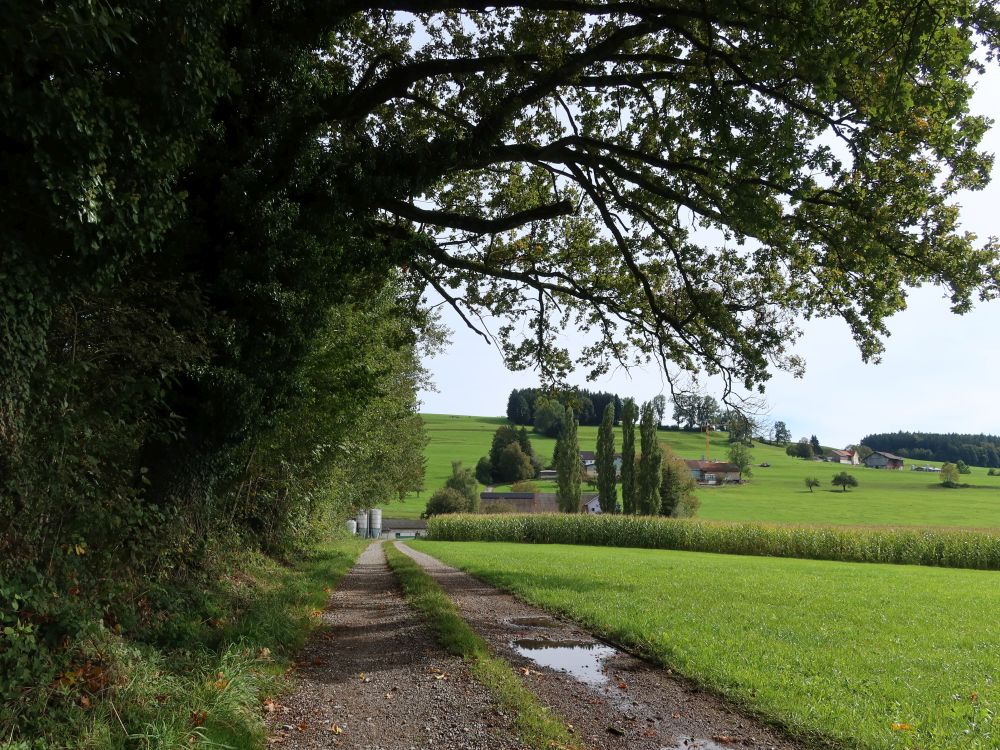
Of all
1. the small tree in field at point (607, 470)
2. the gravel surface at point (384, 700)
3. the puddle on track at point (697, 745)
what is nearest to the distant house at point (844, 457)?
the small tree in field at point (607, 470)

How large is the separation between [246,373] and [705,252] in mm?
9291

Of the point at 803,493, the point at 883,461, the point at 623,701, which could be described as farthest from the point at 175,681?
the point at 883,461

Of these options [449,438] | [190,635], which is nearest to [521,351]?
[190,635]

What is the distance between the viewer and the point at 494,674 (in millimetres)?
6195

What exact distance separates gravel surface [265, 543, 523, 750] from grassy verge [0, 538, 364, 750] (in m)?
0.28

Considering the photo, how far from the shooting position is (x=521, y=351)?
15812mm

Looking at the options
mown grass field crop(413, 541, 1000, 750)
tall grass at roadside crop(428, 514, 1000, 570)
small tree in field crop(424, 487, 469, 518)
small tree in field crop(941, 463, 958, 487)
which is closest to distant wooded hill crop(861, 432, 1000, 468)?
small tree in field crop(941, 463, 958, 487)

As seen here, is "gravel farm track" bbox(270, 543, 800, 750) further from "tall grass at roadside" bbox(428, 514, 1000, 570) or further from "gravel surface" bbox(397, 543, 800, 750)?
"tall grass at roadside" bbox(428, 514, 1000, 570)

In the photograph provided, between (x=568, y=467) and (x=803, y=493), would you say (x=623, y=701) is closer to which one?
(x=568, y=467)

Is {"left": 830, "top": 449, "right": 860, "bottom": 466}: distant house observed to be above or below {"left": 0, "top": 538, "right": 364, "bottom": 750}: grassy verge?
below

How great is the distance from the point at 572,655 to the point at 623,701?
1.89 metres

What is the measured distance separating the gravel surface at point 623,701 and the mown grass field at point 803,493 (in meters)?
31.5

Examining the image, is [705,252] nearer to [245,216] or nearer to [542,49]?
[542,49]

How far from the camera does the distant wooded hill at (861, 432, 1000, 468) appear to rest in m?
114
